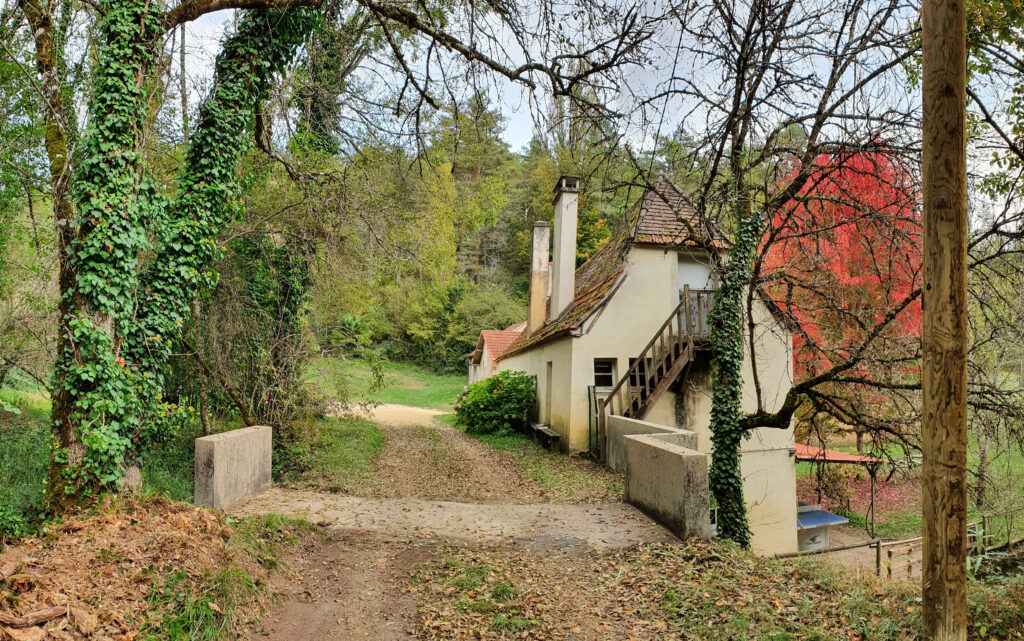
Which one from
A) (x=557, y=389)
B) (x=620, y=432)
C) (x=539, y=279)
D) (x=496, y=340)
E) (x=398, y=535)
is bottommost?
(x=398, y=535)

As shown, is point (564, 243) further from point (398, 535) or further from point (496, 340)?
point (496, 340)

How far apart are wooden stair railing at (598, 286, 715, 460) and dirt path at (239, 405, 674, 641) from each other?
336cm

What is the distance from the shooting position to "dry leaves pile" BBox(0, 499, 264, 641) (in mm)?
3852

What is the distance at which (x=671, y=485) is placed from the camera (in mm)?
7371

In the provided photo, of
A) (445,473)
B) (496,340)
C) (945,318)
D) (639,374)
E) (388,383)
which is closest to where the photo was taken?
(945,318)

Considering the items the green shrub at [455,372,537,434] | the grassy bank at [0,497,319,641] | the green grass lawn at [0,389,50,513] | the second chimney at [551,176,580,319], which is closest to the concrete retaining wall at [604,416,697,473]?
the second chimney at [551,176,580,319]

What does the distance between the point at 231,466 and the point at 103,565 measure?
3379 mm

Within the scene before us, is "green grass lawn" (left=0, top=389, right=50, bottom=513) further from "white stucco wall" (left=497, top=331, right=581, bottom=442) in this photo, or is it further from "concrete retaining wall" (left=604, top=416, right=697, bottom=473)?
"white stucco wall" (left=497, top=331, right=581, bottom=442)

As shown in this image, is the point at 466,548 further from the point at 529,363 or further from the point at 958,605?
the point at 529,363

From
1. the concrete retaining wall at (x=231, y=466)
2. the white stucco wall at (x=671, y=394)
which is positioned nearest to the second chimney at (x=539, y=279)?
the white stucco wall at (x=671, y=394)

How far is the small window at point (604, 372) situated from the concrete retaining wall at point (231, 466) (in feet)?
28.2

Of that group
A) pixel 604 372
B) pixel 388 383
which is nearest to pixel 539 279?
pixel 604 372

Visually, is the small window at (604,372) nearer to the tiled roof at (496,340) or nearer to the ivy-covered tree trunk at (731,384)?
the ivy-covered tree trunk at (731,384)

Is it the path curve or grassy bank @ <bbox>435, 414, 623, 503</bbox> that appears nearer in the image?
the path curve
